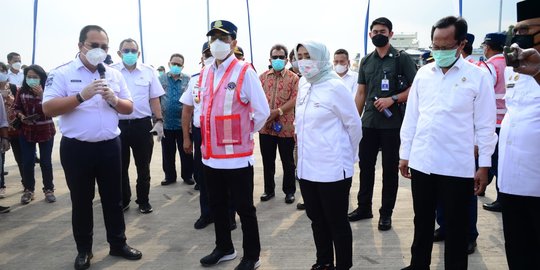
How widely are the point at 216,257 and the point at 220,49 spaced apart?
180 centimetres

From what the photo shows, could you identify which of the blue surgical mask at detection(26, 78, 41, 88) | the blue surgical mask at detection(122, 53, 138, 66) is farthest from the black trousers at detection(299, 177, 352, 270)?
the blue surgical mask at detection(26, 78, 41, 88)

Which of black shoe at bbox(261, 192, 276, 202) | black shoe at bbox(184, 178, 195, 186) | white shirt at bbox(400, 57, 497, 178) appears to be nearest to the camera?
white shirt at bbox(400, 57, 497, 178)

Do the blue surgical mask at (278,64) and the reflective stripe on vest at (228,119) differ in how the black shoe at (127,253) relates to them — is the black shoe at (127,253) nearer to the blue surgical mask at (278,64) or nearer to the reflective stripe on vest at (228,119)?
the reflective stripe on vest at (228,119)

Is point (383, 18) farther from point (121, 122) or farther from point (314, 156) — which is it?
point (121, 122)

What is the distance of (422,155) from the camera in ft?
9.64

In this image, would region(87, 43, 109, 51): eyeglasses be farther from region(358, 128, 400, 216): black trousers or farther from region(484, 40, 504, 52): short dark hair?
region(484, 40, 504, 52): short dark hair

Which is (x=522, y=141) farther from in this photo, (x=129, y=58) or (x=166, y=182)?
(x=166, y=182)

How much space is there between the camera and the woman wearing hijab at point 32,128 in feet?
17.7

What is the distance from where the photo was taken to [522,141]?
7.71 ft

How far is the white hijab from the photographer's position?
3.01 metres

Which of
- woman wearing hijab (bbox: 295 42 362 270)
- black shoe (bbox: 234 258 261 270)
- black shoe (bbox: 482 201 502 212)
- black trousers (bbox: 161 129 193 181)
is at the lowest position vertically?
black shoe (bbox: 482 201 502 212)

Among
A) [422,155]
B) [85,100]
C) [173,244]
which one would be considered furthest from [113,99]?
[422,155]

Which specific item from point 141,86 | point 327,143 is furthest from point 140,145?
point 327,143

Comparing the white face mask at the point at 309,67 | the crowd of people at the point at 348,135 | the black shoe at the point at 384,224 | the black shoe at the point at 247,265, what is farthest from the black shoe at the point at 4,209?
the black shoe at the point at 384,224
